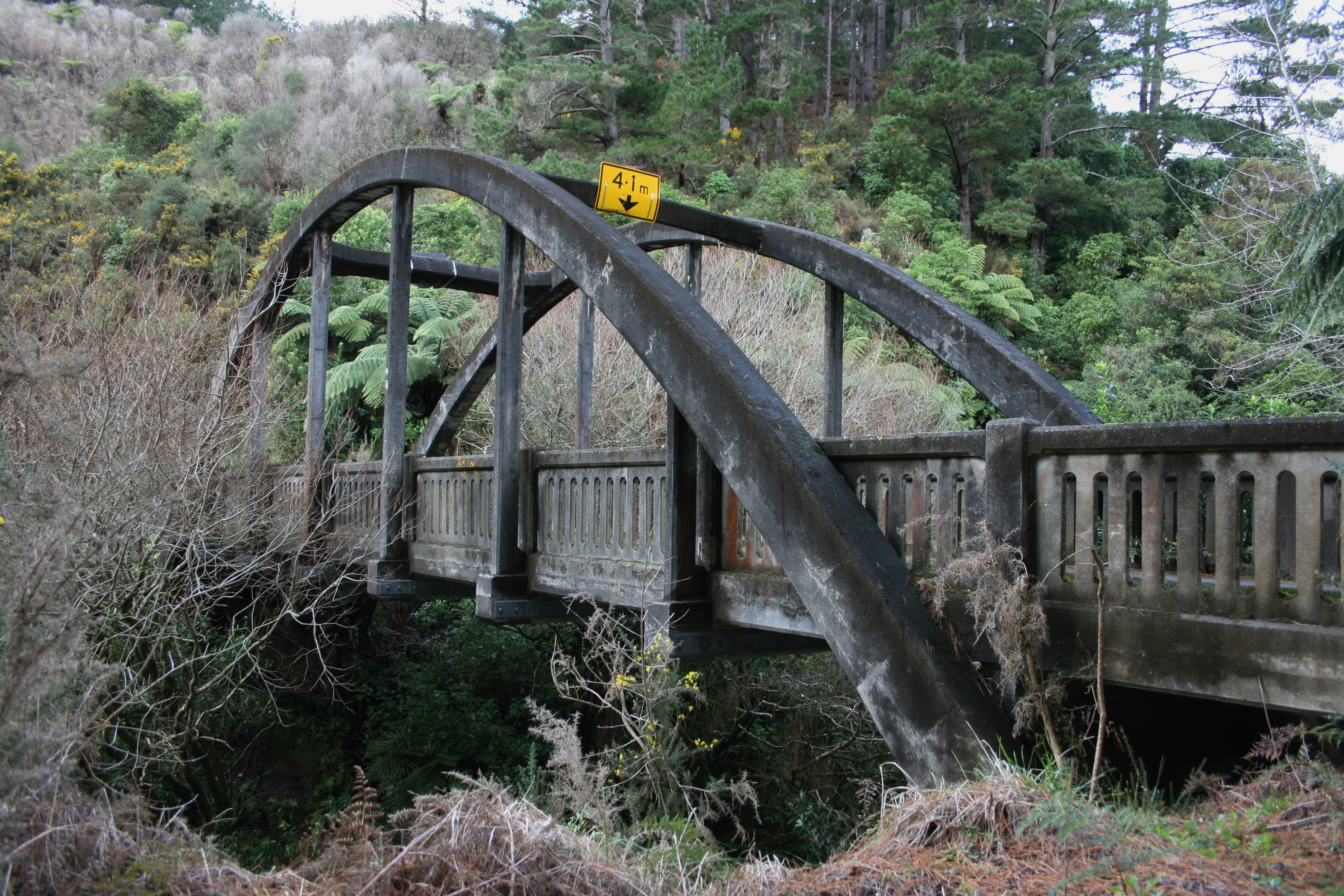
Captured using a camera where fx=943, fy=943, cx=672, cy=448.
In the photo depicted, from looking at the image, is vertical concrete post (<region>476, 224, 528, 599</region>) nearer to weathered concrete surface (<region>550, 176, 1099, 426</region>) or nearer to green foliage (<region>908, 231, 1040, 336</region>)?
weathered concrete surface (<region>550, 176, 1099, 426</region>)

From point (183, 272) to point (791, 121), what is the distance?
2071 centimetres

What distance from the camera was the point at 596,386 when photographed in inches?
622

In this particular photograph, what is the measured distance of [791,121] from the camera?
33.5 meters

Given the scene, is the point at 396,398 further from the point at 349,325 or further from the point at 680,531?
the point at 349,325

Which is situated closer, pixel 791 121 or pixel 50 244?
pixel 50 244

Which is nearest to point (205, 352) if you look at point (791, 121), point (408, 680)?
point (408, 680)

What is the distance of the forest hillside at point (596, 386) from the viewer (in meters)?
3.26

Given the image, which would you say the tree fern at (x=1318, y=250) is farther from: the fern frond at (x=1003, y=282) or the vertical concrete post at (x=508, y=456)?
the fern frond at (x=1003, y=282)

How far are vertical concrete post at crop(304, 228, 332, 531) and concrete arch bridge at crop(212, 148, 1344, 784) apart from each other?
0.92 ft

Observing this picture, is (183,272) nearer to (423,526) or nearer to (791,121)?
(423,526)

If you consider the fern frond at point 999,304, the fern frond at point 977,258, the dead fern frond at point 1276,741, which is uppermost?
the fern frond at point 977,258

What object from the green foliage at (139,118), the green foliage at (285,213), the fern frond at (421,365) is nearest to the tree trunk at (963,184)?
the fern frond at (421,365)

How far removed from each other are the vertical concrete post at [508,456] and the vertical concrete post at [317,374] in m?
3.85

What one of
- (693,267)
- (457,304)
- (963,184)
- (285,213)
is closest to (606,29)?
(285,213)
